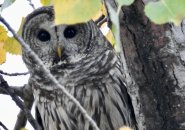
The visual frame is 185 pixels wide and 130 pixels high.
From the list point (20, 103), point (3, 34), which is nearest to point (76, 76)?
point (3, 34)

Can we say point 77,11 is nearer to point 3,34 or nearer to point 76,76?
point 3,34

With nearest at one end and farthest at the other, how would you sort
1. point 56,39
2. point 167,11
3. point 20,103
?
point 167,11, point 20,103, point 56,39

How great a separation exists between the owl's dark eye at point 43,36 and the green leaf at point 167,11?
2599 millimetres

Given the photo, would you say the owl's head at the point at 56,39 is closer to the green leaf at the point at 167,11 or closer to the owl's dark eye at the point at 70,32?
the owl's dark eye at the point at 70,32

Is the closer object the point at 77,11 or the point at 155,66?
the point at 77,11

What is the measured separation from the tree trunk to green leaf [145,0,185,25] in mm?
354

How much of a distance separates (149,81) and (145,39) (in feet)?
0.44

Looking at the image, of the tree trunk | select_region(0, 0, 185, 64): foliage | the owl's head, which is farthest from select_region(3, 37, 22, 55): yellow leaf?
select_region(0, 0, 185, 64): foliage

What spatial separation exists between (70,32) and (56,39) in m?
0.15

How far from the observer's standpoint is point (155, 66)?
173 centimetres

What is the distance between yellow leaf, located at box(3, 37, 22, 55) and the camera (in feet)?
11.1

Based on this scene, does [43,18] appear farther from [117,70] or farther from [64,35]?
[117,70]

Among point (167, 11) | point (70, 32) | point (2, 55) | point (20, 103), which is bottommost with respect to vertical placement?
point (20, 103)

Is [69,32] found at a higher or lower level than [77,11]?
lower
